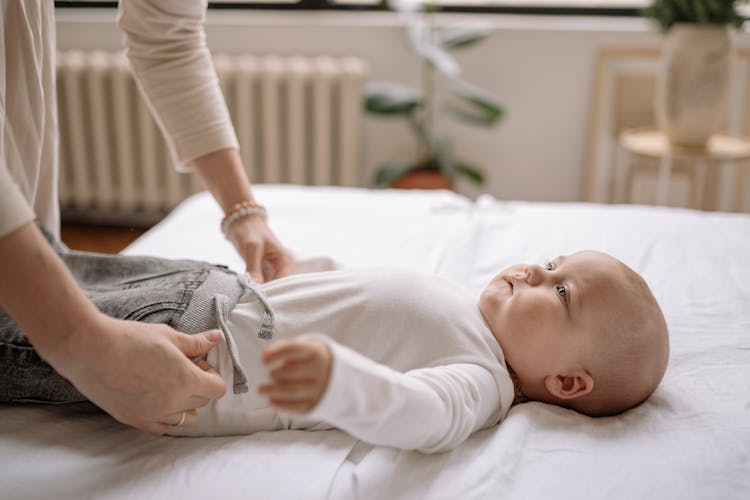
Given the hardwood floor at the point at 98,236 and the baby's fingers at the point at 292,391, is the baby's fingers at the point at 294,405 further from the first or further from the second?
the hardwood floor at the point at 98,236

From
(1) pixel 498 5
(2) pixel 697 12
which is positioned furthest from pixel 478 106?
(2) pixel 697 12

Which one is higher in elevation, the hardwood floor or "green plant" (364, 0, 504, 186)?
"green plant" (364, 0, 504, 186)

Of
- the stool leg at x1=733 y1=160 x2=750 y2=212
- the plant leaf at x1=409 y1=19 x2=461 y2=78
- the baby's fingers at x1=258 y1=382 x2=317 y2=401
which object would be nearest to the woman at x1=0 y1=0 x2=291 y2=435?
the baby's fingers at x1=258 y1=382 x2=317 y2=401

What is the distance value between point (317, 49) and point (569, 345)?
2384mm

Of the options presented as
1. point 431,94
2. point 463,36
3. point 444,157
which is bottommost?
point 444,157

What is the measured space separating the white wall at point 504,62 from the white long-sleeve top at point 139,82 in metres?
1.92

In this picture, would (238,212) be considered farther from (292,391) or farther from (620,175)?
(620,175)

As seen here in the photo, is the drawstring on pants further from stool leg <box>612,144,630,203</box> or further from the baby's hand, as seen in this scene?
stool leg <box>612,144,630,203</box>

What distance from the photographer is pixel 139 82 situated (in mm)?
1229

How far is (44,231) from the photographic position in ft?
3.63

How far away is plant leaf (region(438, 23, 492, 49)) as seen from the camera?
278cm

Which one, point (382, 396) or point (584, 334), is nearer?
point (382, 396)

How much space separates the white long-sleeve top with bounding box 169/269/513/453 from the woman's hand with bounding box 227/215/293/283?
0.12 m

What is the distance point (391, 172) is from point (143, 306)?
1999 millimetres
